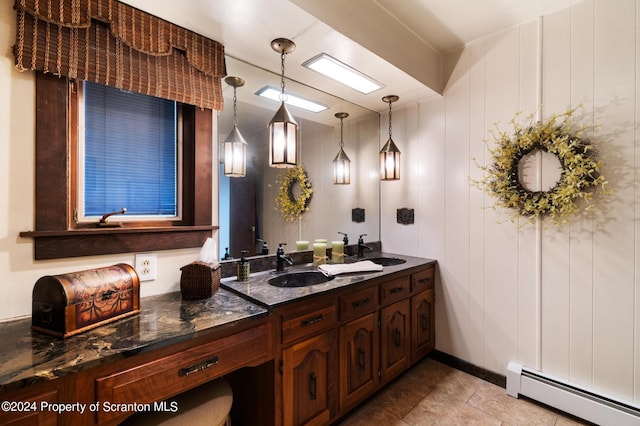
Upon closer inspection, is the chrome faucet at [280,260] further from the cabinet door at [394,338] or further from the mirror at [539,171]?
the mirror at [539,171]

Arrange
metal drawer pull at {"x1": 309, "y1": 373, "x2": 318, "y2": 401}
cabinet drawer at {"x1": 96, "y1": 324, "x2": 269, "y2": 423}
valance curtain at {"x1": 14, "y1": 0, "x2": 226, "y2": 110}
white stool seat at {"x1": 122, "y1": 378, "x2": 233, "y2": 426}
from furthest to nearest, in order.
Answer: metal drawer pull at {"x1": 309, "y1": 373, "x2": 318, "y2": 401} < valance curtain at {"x1": 14, "y1": 0, "x2": 226, "y2": 110} < white stool seat at {"x1": 122, "y1": 378, "x2": 233, "y2": 426} < cabinet drawer at {"x1": 96, "y1": 324, "x2": 269, "y2": 423}

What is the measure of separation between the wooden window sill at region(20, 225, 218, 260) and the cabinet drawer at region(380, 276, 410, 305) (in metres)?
1.21

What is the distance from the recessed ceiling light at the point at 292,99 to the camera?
2.08m

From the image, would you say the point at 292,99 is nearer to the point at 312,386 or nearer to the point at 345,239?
the point at 345,239

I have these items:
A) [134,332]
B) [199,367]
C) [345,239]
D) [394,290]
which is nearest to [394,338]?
[394,290]

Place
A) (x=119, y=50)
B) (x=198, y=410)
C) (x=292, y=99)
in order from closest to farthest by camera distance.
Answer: (x=198, y=410) → (x=119, y=50) → (x=292, y=99)

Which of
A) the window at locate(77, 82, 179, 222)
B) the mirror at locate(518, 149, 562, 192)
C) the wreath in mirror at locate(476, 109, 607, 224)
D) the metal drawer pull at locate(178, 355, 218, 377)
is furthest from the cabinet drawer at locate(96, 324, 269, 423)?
the mirror at locate(518, 149, 562, 192)

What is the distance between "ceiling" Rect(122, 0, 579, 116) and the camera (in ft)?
4.71

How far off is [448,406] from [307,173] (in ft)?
6.52

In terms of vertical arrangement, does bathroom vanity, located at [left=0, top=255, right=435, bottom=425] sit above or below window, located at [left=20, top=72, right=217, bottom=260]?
below

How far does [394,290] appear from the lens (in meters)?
2.05

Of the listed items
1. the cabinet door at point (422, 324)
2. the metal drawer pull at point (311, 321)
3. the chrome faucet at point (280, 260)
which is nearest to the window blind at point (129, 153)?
the chrome faucet at point (280, 260)

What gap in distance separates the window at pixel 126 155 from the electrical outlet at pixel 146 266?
0.73 ft

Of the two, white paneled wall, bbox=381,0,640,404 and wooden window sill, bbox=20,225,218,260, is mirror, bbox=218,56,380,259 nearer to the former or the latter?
wooden window sill, bbox=20,225,218,260
